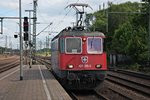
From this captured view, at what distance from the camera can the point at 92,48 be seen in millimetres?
21344

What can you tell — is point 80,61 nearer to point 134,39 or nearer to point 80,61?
point 80,61

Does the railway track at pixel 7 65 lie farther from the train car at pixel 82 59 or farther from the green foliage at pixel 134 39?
the train car at pixel 82 59

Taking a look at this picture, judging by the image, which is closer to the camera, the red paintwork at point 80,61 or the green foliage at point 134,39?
the red paintwork at point 80,61

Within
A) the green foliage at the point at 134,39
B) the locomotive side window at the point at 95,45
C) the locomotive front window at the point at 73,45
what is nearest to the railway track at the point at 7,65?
the green foliage at the point at 134,39

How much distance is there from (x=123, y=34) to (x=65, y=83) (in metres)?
38.7

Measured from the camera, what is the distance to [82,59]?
21.1m

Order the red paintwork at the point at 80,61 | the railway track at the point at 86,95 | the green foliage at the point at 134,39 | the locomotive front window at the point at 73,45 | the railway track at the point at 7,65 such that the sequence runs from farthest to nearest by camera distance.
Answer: the railway track at the point at 7,65
the green foliage at the point at 134,39
the locomotive front window at the point at 73,45
the red paintwork at the point at 80,61
the railway track at the point at 86,95

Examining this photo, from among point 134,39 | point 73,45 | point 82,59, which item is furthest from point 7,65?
point 82,59

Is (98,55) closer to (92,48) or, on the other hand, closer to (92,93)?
(92,48)

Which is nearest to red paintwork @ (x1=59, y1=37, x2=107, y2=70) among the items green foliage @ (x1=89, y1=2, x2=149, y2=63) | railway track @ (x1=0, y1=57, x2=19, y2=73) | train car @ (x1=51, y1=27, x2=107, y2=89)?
train car @ (x1=51, y1=27, x2=107, y2=89)

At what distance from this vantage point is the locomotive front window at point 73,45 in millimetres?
21219

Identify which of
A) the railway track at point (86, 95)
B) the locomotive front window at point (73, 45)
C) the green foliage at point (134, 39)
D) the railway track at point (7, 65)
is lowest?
the railway track at point (86, 95)

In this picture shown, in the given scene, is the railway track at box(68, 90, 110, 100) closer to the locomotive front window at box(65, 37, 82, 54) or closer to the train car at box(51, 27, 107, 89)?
the train car at box(51, 27, 107, 89)

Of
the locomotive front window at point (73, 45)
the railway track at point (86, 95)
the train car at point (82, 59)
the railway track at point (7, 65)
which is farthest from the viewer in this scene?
the railway track at point (7, 65)
